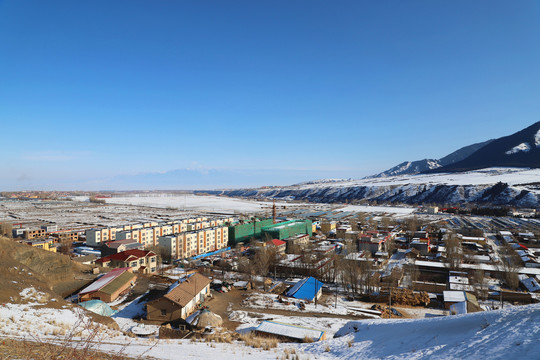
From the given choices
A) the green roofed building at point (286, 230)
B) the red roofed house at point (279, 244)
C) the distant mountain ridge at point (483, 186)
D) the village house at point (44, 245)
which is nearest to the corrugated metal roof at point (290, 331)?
the red roofed house at point (279, 244)

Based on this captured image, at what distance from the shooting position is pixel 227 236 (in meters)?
32.2

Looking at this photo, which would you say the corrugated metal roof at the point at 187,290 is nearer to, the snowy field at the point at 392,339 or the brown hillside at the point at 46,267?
the snowy field at the point at 392,339

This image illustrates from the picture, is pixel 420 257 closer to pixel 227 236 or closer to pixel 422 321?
pixel 227 236

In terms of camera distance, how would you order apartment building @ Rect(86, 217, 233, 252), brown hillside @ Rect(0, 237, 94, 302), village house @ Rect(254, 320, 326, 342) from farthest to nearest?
apartment building @ Rect(86, 217, 233, 252), brown hillside @ Rect(0, 237, 94, 302), village house @ Rect(254, 320, 326, 342)

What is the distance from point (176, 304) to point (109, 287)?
4.23 metres

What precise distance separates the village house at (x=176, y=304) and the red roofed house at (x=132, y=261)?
755 cm

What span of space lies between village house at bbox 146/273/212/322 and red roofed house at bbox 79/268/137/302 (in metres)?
2.80

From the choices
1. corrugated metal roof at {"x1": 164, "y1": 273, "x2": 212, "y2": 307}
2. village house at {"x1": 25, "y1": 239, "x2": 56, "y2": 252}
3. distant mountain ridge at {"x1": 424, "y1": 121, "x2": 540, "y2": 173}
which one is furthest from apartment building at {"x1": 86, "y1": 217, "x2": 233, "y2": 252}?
distant mountain ridge at {"x1": 424, "y1": 121, "x2": 540, "y2": 173}

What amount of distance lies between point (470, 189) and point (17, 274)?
96.4 metres

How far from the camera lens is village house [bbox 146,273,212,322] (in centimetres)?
1194

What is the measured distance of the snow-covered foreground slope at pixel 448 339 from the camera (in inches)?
140

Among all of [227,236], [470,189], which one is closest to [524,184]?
[470,189]

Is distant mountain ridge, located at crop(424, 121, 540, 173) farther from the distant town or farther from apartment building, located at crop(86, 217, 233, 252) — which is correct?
apartment building, located at crop(86, 217, 233, 252)

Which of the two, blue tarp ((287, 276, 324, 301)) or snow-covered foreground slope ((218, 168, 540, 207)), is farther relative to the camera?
snow-covered foreground slope ((218, 168, 540, 207))
